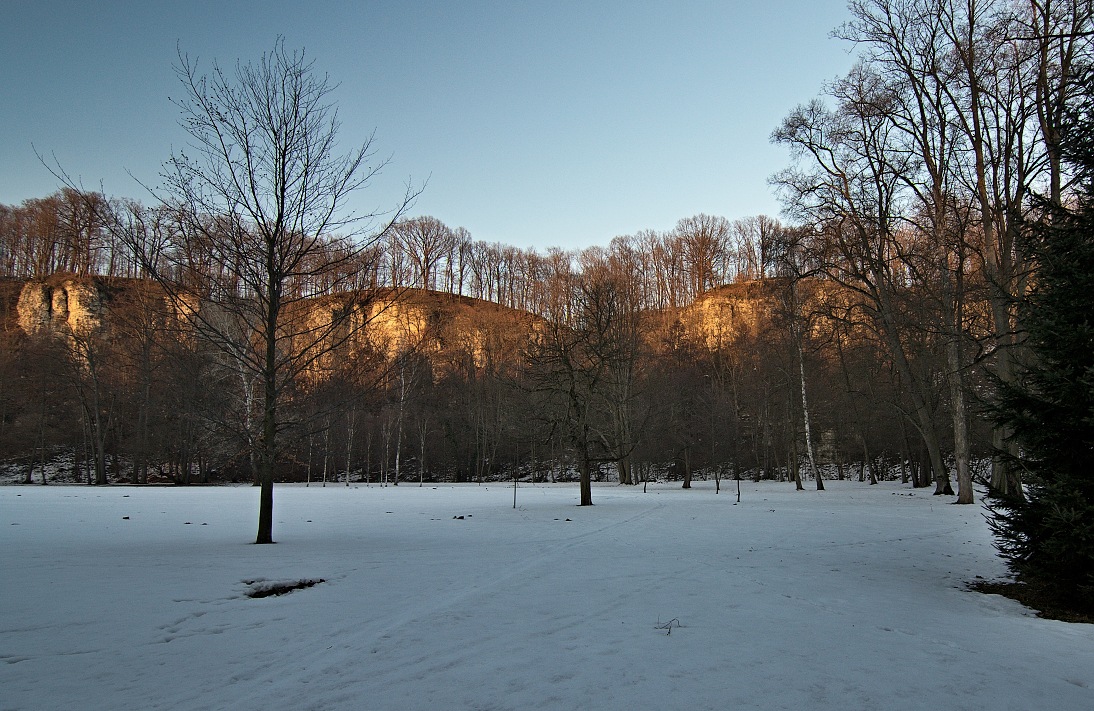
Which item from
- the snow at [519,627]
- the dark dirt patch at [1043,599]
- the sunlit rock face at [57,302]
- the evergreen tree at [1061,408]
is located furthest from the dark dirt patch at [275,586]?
the sunlit rock face at [57,302]

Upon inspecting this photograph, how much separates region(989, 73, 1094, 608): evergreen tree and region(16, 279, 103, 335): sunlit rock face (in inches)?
2686

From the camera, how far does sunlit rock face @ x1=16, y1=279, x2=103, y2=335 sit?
56250 millimetres

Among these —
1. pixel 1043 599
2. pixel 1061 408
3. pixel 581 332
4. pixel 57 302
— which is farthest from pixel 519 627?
pixel 57 302

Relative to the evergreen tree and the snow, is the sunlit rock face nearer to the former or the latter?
the snow

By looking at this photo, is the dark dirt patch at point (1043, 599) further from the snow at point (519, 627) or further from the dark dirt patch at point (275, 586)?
the dark dirt patch at point (275, 586)

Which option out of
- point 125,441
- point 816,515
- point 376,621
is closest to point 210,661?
point 376,621

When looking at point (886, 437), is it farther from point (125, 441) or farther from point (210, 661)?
point (125, 441)

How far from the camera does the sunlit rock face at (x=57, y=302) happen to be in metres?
56.2

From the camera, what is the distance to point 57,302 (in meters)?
57.3

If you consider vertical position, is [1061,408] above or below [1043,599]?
above

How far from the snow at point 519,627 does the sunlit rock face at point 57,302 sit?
58060 millimetres

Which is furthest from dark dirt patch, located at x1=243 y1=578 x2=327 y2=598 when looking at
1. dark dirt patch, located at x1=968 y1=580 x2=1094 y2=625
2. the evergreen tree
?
the evergreen tree

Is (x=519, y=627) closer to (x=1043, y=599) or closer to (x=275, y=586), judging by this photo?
(x=275, y=586)

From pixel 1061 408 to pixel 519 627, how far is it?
19.8ft
